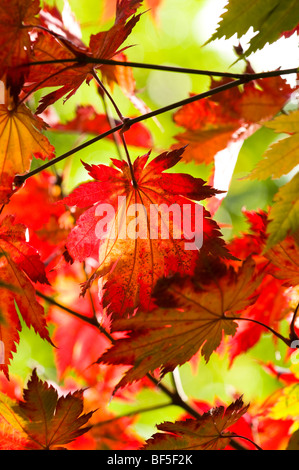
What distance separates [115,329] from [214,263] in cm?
14

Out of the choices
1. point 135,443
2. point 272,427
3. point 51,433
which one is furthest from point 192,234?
point 135,443

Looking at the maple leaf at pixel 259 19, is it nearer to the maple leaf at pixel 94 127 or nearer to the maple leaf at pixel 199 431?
the maple leaf at pixel 199 431

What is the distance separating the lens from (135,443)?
1210 millimetres

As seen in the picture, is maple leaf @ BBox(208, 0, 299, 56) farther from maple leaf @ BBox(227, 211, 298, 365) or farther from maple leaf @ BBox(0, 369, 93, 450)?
maple leaf @ BBox(0, 369, 93, 450)

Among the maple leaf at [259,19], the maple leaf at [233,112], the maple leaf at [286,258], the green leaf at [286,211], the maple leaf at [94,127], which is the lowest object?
the green leaf at [286,211]

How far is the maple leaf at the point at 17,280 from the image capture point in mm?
690

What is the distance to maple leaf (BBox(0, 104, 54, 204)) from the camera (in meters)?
0.68

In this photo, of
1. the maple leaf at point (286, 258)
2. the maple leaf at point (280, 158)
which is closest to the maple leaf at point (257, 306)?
the maple leaf at point (286, 258)

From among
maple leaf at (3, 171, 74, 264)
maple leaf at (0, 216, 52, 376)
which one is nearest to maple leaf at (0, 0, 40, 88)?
maple leaf at (0, 216, 52, 376)

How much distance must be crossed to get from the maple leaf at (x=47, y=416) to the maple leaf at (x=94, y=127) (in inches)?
36.8

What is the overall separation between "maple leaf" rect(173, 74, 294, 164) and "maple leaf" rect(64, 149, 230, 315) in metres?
0.27

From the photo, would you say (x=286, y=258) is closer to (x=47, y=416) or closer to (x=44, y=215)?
(x=47, y=416)

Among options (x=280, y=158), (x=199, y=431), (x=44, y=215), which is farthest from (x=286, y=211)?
(x=44, y=215)
